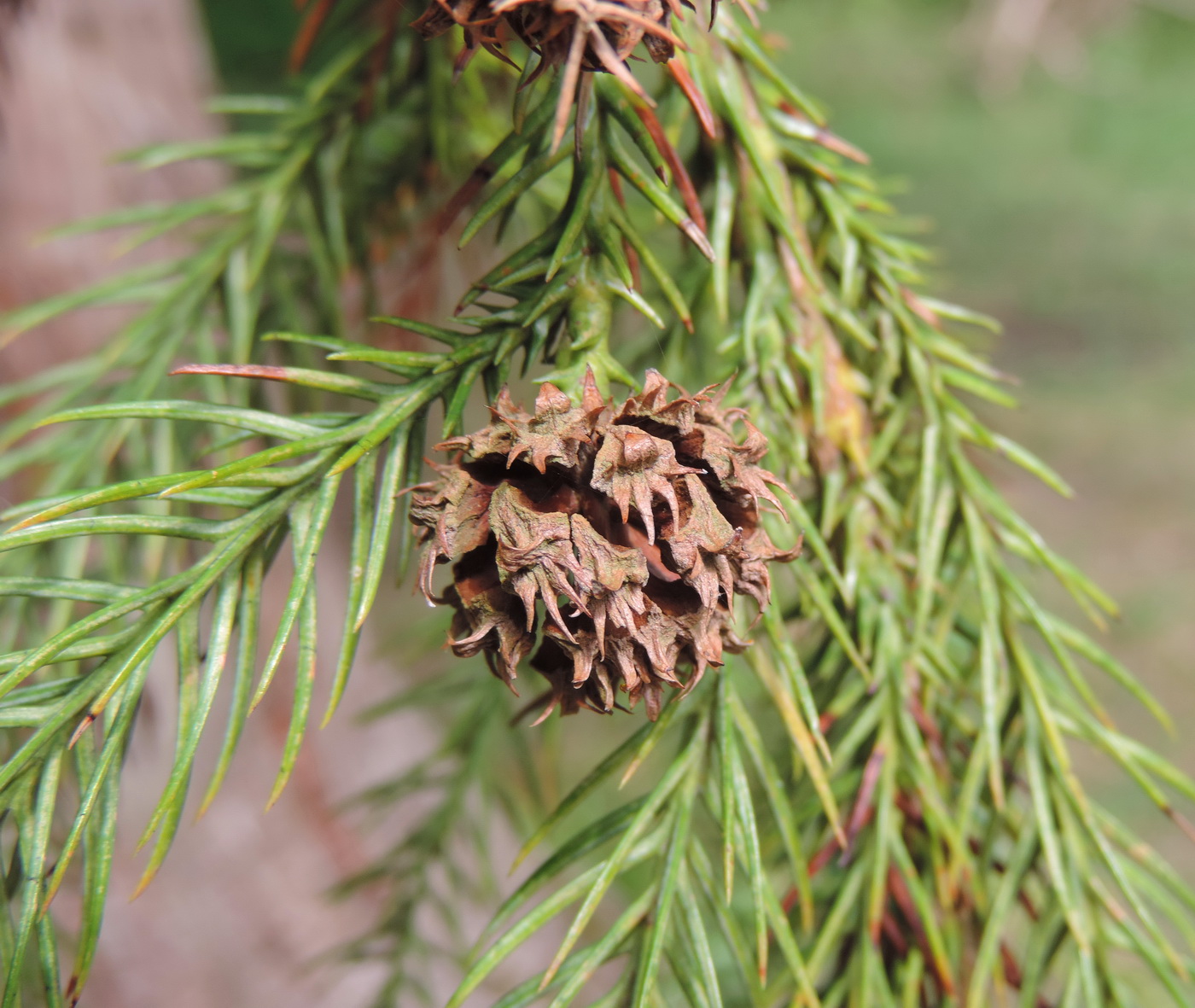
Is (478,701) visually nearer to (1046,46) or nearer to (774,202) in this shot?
(774,202)

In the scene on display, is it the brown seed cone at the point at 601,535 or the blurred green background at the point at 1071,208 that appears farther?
the blurred green background at the point at 1071,208

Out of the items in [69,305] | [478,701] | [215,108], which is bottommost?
[478,701]

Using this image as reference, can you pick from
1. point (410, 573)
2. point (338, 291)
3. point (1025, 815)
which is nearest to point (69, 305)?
point (338, 291)

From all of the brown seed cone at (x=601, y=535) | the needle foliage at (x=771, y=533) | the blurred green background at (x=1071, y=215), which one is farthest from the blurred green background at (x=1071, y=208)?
the brown seed cone at (x=601, y=535)

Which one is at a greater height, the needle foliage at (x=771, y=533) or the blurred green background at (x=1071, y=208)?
the blurred green background at (x=1071, y=208)

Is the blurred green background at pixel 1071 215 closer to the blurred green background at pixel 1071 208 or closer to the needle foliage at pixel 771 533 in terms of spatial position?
the blurred green background at pixel 1071 208

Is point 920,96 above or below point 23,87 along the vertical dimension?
above

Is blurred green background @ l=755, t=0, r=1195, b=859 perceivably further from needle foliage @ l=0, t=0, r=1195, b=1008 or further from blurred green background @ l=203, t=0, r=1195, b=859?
needle foliage @ l=0, t=0, r=1195, b=1008
